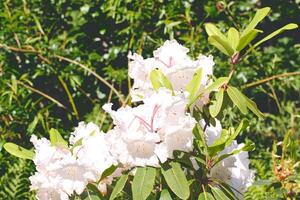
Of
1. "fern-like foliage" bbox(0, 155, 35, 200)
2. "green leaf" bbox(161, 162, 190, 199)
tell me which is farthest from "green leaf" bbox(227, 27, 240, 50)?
"fern-like foliage" bbox(0, 155, 35, 200)

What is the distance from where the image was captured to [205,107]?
2.01 metres

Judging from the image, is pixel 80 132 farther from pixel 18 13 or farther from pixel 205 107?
pixel 18 13

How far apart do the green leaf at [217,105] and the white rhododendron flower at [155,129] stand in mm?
84

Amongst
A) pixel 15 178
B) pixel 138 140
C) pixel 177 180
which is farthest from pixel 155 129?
pixel 15 178

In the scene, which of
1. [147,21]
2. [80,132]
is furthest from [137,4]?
[80,132]

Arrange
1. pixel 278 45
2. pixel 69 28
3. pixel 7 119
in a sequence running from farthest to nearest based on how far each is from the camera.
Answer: pixel 278 45
pixel 69 28
pixel 7 119

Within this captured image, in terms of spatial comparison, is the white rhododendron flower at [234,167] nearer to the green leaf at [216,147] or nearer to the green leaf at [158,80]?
the green leaf at [216,147]

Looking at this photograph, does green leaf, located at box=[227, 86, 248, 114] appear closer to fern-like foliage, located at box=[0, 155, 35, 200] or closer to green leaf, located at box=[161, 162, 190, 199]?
green leaf, located at box=[161, 162, 190, 199]

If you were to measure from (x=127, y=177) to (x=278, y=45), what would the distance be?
10.5 feet

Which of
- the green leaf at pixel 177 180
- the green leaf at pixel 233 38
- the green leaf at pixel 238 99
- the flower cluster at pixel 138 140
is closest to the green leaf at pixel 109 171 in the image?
the flower cluster at pixel 138 140

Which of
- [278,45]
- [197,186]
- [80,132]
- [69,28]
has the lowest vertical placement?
[278,45]

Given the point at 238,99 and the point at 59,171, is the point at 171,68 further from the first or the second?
the point at 59,171

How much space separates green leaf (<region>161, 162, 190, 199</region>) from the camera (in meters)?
1.85

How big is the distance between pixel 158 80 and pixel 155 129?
0.55 feet
